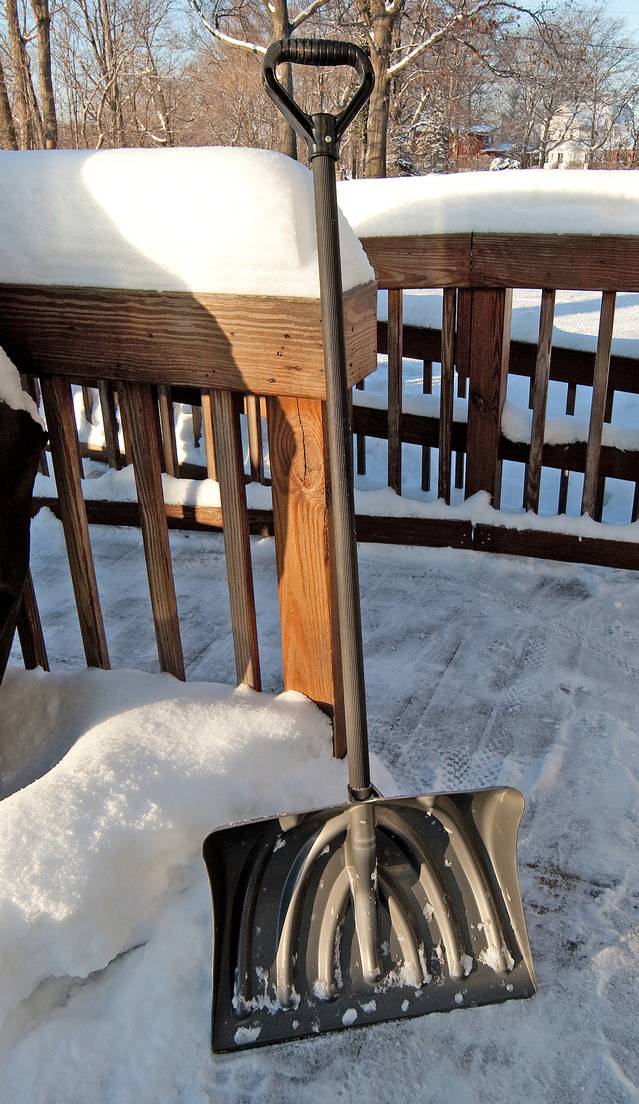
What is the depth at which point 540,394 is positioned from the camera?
9.66 feet

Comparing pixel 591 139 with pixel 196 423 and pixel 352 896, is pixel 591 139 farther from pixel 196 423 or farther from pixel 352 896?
pixel 352 896

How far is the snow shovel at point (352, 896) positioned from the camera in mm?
1377

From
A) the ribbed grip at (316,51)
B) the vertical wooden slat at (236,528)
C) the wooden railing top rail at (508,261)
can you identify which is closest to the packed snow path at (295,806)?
the vertical wooden slat at (236,528)

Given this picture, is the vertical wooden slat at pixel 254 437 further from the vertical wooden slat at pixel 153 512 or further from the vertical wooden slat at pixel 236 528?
the vertical wooden slat at pixel 236 528

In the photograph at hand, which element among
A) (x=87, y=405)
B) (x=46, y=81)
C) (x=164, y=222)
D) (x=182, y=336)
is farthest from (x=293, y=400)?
(x=46, y=81)

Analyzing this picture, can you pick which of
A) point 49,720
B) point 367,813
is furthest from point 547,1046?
point 49,720

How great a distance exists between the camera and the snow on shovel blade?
55.0 inches

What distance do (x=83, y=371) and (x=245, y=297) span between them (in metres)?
0.43

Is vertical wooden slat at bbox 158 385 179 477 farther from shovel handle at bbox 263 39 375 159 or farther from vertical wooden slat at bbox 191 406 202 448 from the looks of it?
shovel handle at bbox 263 39 375 159

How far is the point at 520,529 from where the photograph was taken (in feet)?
10.2

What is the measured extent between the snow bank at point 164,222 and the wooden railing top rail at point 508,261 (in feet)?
4.43

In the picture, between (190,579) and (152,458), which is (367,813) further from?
(190,579)

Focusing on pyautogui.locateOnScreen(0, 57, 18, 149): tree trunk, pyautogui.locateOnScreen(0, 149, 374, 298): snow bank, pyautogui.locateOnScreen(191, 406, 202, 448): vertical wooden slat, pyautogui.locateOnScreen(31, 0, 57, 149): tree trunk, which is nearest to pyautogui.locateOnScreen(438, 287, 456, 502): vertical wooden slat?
pyautogui.locateOnScreen(0, 149, 374, 298): snow bank

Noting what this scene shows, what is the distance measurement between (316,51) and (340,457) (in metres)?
0.60
